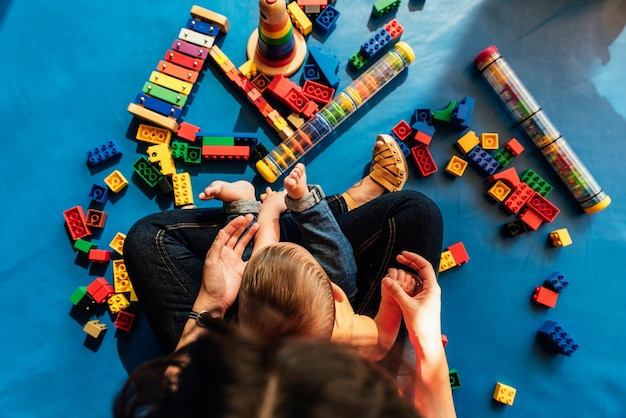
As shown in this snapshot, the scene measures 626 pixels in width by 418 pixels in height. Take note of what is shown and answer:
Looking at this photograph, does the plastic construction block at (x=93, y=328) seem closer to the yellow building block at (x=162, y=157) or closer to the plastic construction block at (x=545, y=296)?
the yellow building block at (x=162, y=157)

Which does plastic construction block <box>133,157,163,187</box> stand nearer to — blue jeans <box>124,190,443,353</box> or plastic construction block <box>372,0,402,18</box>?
blue jeans <box>124,190,443,353</box>

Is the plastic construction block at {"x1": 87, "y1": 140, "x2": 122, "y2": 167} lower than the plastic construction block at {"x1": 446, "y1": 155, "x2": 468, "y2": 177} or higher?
lower

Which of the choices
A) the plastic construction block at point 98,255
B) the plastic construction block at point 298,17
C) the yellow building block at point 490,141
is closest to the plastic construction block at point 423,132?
the yellow building block at point 490,141

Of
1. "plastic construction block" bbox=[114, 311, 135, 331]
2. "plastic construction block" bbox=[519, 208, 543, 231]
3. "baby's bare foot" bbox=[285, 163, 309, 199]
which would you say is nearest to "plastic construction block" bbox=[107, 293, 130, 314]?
"plastic construction block" bbox=[114, 311, 135, 331]

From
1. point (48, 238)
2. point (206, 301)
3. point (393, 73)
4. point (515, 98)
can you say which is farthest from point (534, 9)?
point (48, 238)

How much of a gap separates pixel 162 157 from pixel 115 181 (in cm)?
13

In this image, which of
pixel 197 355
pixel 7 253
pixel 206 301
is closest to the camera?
pixel 197 355

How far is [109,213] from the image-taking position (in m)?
1.04

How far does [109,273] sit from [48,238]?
16 cm

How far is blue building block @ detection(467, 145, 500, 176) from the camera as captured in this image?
3.43 ft

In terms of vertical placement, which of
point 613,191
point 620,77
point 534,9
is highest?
point 534,9

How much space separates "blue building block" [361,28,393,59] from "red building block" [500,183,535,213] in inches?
18.2

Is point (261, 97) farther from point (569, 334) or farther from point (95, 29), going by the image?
point (569, 334)

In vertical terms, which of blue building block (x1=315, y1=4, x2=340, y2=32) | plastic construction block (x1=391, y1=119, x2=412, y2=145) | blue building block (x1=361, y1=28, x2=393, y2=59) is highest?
blue building block (x1=315, y1=4, x2=340, y2=32)
